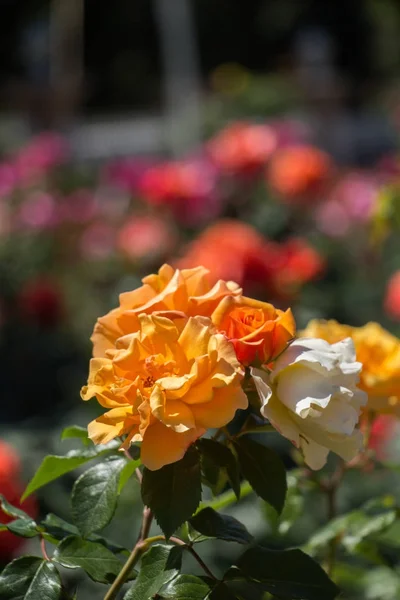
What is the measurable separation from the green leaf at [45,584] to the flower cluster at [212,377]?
0.08 meters

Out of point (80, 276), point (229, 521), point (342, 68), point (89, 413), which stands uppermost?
point (229, 521)

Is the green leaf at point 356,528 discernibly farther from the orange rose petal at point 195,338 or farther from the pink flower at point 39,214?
the pink flower at point 39,214

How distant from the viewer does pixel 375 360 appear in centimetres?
75

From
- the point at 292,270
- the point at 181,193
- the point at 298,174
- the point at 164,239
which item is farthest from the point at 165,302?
the point at 298,174

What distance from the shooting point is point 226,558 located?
4.26ft

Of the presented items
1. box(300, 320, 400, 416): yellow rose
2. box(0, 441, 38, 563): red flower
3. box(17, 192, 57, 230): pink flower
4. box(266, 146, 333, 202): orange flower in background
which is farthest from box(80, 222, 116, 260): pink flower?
box(300, 320, 400, 416): yellow rose

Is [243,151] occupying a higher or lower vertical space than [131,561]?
lower

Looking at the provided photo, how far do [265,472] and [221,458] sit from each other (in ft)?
0.11

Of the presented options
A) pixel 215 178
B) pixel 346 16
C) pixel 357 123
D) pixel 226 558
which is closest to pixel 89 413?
pixel 226 558

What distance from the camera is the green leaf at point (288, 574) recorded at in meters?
0.55

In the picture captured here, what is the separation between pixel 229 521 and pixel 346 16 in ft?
66.0

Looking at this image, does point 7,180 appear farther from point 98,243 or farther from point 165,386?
point 165,386

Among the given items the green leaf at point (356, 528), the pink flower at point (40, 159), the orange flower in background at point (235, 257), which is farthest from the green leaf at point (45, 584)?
the pink flower at point (40, 159)

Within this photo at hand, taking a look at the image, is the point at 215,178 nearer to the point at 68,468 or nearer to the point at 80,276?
the point at 80,276
